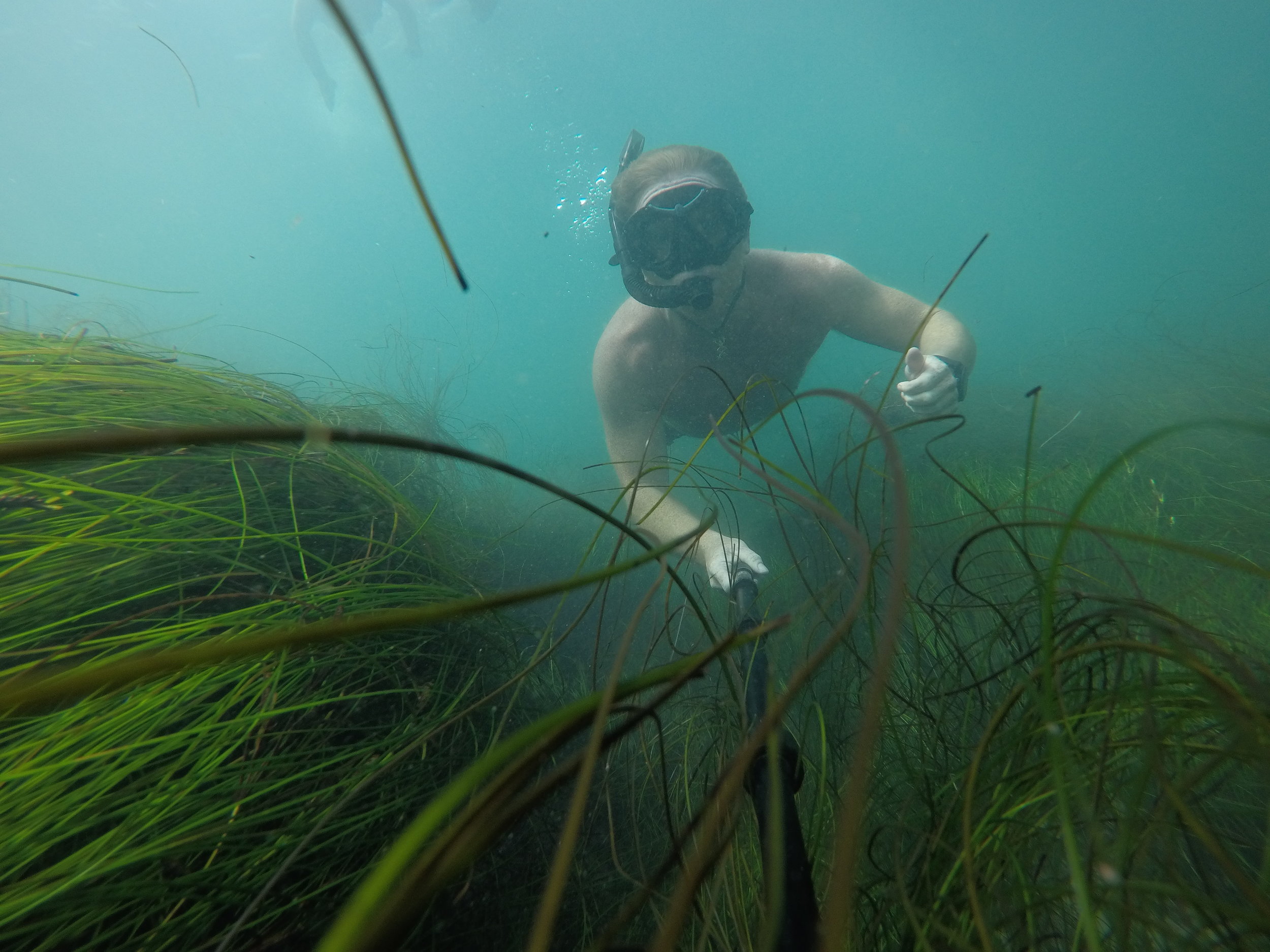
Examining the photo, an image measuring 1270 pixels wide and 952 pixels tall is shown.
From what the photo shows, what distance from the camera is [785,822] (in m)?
0.66

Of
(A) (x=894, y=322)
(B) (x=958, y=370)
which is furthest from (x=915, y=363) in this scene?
(A) (x=894, y=322)

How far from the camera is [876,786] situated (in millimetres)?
1228

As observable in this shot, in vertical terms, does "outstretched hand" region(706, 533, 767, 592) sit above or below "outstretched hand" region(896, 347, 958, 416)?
below

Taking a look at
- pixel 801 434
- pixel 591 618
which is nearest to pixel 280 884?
pixel 591 618

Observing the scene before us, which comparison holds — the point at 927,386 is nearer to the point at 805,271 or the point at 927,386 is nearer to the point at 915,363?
the point at 915,363

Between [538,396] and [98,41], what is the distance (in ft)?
102

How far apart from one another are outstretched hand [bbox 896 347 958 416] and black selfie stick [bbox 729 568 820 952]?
2114 millimetres

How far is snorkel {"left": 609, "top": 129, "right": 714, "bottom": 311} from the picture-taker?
3.33 meters

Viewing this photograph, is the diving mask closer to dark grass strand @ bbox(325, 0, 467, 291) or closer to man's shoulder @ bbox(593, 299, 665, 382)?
man's shoulder @ bbox(593, 299, 665, 382)

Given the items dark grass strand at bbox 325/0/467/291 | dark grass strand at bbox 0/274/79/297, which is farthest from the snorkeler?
dark grass strand at bbox 325/0/467/291

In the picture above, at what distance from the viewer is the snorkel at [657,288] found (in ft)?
10.9

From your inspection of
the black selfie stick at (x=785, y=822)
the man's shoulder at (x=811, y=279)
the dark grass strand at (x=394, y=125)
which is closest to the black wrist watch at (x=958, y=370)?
the man's shoulder at (x=811, y=279)

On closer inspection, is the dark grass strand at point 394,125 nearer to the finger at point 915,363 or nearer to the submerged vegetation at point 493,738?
the submerged vegetation at point 493,738

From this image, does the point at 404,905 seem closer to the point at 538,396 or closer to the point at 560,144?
the point at 538,396
